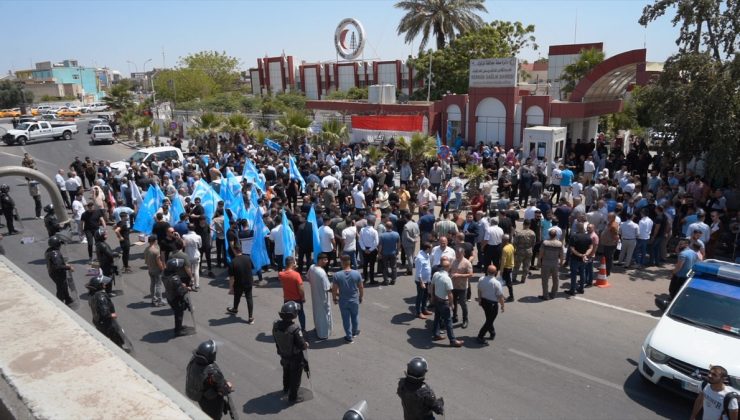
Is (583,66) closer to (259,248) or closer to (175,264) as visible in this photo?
(259,248)

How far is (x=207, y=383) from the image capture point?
552 centimetres

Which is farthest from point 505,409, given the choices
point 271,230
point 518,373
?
point 271,230

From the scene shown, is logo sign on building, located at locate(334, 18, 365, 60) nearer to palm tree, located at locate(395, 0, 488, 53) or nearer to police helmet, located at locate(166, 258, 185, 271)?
palm tree, located at locate(395, 0, 488, 53)

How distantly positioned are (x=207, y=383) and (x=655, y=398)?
19.4ft

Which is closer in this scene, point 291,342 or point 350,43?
point 291,342

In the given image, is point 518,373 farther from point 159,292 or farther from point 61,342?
point 159,292

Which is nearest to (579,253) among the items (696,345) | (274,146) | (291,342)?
(696,345)

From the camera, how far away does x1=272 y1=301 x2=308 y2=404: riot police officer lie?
6648 millimetres

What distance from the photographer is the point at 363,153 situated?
23.9 metres

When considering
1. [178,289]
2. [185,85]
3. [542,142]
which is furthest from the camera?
[185,85]

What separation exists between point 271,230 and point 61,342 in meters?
8.31

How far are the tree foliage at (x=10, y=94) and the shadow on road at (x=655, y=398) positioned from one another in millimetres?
96895

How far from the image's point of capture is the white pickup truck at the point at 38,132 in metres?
38.9

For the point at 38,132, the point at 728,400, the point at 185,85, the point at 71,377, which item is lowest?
the point at 728,400
